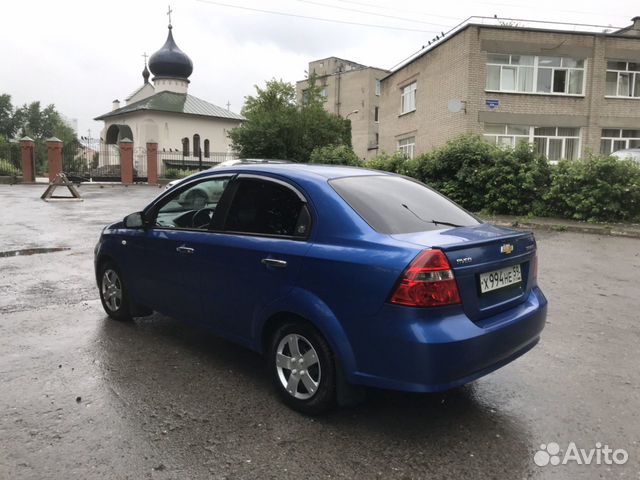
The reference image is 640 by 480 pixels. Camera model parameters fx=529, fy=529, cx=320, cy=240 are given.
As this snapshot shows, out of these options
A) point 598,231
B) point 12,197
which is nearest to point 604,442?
point 598,231

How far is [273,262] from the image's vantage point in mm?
3525

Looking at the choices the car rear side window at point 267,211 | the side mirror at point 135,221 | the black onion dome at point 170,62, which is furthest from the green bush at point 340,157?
the black onion dome at point 170,62

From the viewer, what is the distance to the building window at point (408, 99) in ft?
104

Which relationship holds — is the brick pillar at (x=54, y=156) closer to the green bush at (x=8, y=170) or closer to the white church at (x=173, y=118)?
the green bush at (x=8, y=170)

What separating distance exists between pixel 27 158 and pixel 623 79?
3489 cm

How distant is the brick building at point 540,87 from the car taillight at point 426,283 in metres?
24.2

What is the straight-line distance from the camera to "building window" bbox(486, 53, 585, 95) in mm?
26391

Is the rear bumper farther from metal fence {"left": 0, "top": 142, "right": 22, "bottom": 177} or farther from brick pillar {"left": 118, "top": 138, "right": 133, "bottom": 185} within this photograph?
metal fence {"left": 0, "top": 142, "right": 22, "bottom": 177}

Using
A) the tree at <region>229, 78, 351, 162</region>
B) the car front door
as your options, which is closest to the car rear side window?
the car front door

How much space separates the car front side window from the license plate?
2.10 m

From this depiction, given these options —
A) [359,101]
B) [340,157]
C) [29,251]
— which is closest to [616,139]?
[340,157]

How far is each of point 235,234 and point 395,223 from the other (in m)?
1.21

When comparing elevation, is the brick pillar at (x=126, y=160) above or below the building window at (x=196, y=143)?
below

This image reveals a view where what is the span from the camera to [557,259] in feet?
31.0
